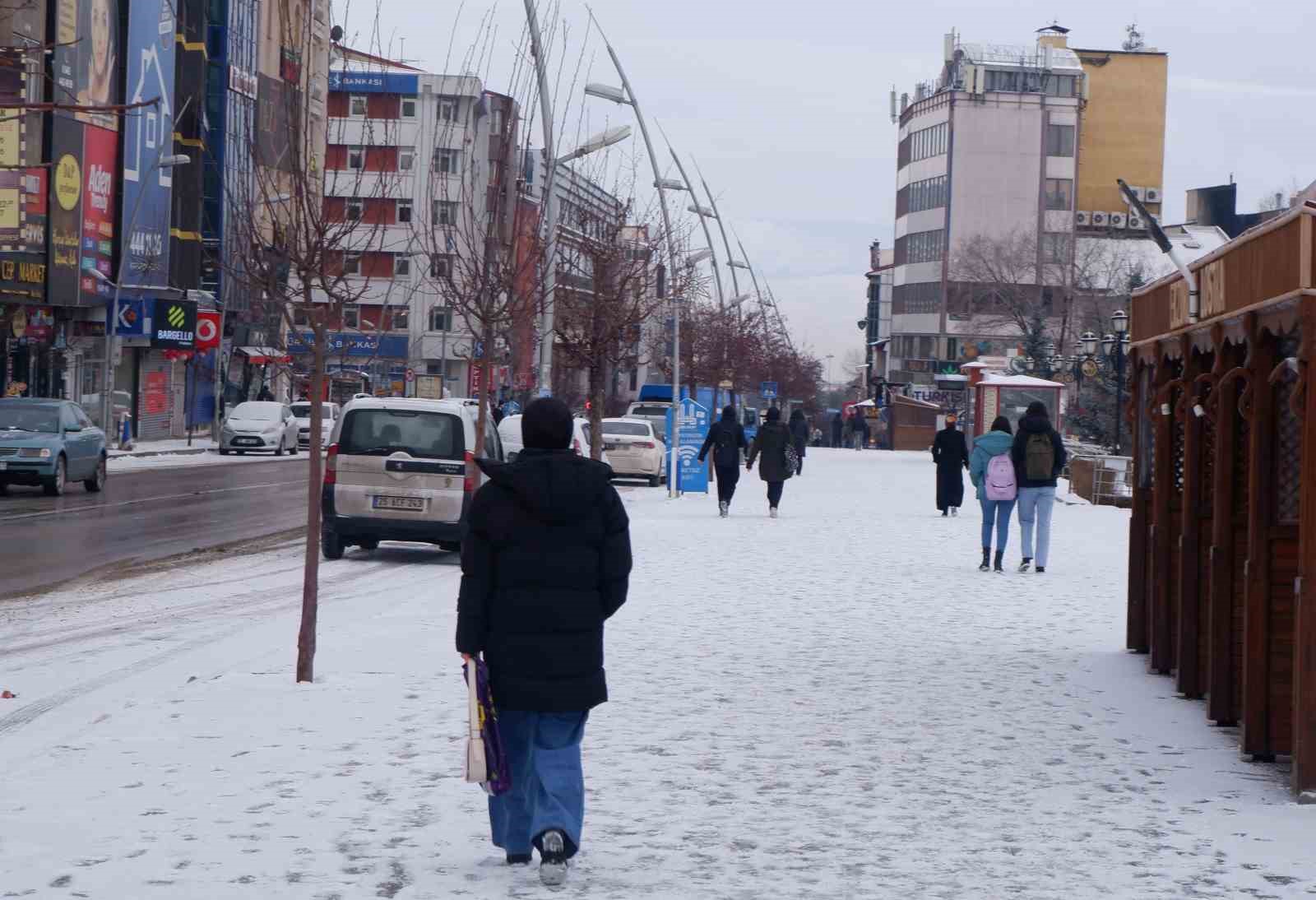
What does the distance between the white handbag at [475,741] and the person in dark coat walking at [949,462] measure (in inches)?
897

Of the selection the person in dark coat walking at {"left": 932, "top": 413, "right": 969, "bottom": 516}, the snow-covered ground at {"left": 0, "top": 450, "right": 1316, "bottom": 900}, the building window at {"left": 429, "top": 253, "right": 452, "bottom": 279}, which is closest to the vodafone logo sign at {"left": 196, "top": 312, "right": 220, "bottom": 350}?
the person in dark coat walking at {"left": 932, "top": 413, "right": 969, "bottom": 516}

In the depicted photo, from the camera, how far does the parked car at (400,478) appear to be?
67.4ft

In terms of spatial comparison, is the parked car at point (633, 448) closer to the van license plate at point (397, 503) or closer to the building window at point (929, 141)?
the van license plate at point (397, 503)

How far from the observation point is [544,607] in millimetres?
6566

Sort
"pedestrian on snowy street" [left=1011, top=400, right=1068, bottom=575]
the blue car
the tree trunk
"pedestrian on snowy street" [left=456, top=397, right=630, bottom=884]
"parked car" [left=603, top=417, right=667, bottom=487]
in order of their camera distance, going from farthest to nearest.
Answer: "parked car" [left=603, top=417, right=667, bottom=487] → the blue car → "pedestrian on snowy street" [left=1011, top=400, right=1068, bottom=575] → the tree trunk → "pedestrian on snowy street" [left=456, top=397, right=630, bottom=884]

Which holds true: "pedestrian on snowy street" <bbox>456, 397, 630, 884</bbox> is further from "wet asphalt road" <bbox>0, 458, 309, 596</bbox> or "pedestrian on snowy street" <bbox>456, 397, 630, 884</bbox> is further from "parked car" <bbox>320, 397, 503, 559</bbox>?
"parked car" <bbox>320, 397, 503, 559</bbox>

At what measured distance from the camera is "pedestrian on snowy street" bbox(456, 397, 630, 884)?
6.53 m

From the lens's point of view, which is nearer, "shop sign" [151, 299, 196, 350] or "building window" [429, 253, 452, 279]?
"building window" [429, 253, 452, 279]

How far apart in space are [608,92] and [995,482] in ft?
61.6

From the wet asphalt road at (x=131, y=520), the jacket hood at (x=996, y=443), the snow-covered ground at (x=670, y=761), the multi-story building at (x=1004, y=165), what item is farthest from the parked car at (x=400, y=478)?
the multi-story building at (x=1004, y=165)

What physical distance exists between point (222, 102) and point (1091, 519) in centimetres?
4832

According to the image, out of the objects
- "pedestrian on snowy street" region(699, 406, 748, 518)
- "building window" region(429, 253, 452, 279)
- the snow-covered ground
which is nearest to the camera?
the snow-covered ground

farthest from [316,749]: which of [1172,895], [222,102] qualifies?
[222,102]

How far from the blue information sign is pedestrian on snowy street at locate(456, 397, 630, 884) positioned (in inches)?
1248
